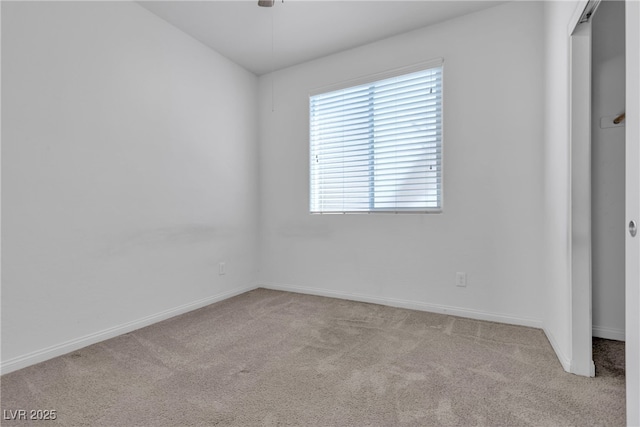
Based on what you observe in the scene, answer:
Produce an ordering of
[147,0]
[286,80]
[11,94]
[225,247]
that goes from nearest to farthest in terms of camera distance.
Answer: [11,94]
[147,0]
[225,247]
[286,80]

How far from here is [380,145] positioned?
3.15 m

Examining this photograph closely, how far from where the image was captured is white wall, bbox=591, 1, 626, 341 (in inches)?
87.0

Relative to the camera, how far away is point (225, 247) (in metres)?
3.42

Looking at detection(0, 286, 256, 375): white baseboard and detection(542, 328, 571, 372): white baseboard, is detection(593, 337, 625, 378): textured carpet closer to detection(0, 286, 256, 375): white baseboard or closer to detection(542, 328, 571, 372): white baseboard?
detection(542, 328, 571, 372): white baseboard

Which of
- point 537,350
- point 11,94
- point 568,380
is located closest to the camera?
point 568,380

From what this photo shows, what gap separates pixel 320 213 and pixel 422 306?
1.40 meters

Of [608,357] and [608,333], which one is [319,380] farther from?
[608,333]

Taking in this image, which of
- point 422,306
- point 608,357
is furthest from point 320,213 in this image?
point 608,357

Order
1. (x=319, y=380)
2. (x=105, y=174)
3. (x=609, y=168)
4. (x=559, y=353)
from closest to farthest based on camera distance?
(x=319, y=380)
(x=559, y=353)
(x=609, y=168)
(x=105, y=174)

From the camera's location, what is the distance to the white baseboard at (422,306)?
255cm

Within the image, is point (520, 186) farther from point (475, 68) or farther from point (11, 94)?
point (11, 94)

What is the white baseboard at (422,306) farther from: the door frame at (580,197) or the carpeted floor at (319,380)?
the door frame at (580,197)
